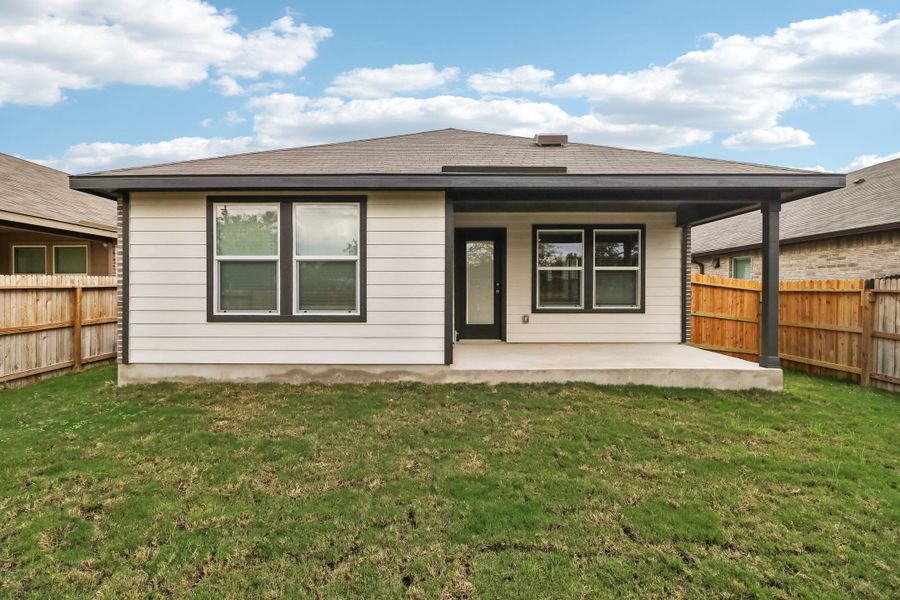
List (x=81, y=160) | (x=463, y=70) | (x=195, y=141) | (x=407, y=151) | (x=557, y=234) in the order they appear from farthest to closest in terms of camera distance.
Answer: (x=195, y=141) < (x=81, y=160) < (x=463, y=70) < (x=557, y=234) < (x=407, y=151)

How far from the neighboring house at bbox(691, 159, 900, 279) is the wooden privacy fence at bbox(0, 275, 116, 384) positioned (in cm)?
1463

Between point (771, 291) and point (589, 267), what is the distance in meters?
2.83

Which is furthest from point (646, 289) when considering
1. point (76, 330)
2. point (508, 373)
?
point (76, 330)

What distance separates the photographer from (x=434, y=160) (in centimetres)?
657

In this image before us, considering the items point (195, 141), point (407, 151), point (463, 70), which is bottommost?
point (407, 151)

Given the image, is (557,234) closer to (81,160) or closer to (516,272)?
(516,272)

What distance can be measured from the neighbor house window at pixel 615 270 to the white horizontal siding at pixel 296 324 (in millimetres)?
3498

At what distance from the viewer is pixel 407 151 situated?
23.9 feet

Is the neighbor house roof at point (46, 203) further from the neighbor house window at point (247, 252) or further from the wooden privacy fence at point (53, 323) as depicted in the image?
the neighbor house window at point (247, 252)

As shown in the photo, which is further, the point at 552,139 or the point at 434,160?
the point at 552,139

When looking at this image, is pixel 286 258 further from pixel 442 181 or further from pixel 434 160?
pixel 434 160

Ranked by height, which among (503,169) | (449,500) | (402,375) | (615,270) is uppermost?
(503,169)

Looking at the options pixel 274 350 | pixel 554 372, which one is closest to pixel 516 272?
pixel 554 372

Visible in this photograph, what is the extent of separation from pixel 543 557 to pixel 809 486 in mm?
2102
